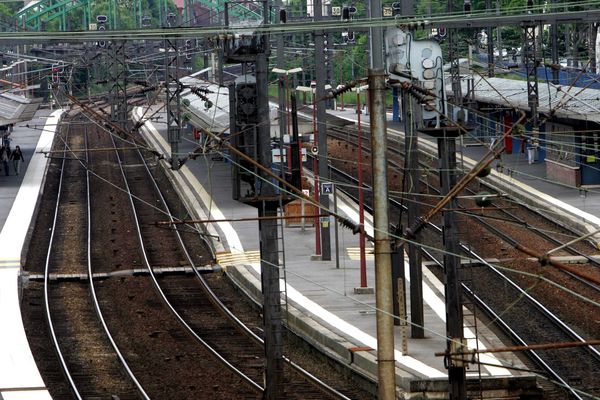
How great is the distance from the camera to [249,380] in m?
19.5

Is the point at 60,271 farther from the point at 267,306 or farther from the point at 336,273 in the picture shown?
the point at 267,306

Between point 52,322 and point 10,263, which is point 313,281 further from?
point 10,263

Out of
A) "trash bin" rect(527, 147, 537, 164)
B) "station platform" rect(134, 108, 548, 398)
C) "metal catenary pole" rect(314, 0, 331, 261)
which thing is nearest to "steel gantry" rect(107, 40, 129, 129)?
"station platform" rect(134, 108, 548, 398)

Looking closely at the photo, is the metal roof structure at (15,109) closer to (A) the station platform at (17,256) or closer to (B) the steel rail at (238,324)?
(A) the station platform at (17,256)

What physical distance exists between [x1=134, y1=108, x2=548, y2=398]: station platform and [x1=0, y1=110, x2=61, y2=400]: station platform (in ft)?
11.1

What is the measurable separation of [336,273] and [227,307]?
260cm

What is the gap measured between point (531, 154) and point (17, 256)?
66.6 ft

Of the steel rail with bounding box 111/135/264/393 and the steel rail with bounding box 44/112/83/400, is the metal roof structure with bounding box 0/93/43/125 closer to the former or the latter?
the steel rail with bounding box 44/112/83/400

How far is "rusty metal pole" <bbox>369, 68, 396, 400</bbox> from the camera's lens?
11.9 metres

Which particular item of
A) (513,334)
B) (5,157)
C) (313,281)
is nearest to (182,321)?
(313,281)

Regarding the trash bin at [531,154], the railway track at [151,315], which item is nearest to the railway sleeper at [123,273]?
the railway track at [151,315]

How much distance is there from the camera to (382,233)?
1181 centimetres


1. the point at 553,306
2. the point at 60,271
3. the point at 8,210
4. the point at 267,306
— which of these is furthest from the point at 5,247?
the point at 267,306

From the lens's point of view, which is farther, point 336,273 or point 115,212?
point 115,212
